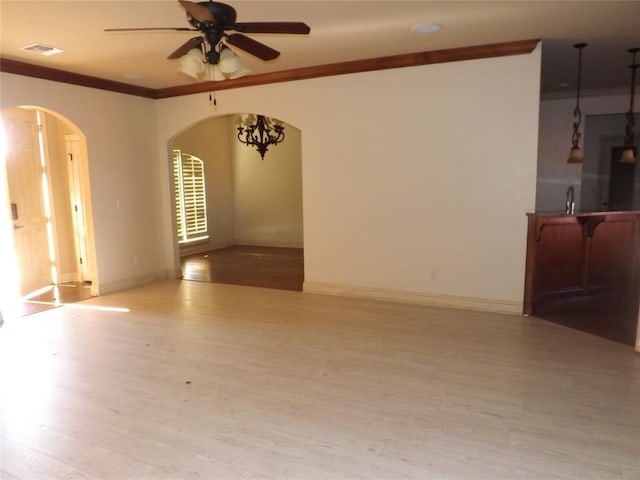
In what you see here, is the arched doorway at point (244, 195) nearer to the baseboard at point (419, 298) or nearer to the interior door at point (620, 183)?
the baseboard at point (419, 298)

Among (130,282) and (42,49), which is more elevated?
(42,49)

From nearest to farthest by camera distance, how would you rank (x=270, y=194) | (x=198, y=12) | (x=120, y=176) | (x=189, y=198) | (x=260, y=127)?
1. (x=198, y=12)
2. (x=120, y=176)
3. (x=260, y=127)
4. (x=189, y=198)
5. (x=270, y=194)

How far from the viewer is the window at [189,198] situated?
8.88 meters

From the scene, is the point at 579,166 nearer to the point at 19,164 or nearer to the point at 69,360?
the point at 69,360

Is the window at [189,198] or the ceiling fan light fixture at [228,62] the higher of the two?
the ceiling fan light fixture at [228,62]

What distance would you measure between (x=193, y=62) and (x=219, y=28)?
1.00 ft

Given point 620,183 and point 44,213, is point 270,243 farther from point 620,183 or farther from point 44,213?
point 620,183

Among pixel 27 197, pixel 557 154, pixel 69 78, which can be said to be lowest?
pixel 27 197

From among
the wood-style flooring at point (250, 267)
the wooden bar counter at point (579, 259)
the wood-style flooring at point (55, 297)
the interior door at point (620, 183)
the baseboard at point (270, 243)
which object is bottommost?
the wood-style flooring at point (55, 297)

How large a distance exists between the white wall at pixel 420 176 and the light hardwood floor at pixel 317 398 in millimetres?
616

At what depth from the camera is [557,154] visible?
780cm

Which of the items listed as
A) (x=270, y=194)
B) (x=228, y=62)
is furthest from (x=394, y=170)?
(x=270, y=194)

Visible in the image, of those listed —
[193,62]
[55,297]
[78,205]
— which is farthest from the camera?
[78,205]

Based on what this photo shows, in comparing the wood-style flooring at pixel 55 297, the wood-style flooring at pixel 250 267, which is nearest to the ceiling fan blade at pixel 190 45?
the wood-style flooring at pixel 250 267
